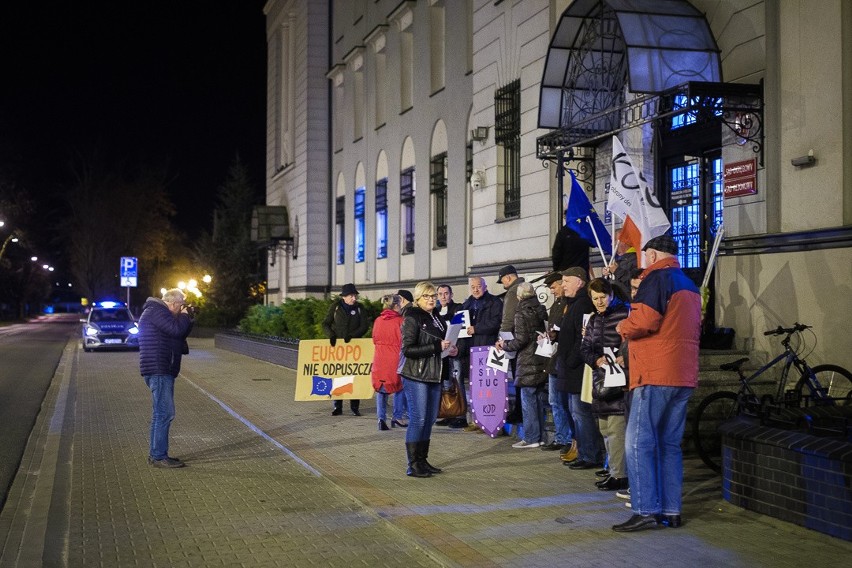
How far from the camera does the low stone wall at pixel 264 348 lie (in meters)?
23.2

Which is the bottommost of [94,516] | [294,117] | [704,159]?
[94,516]

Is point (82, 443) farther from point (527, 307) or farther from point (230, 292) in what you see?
point (230, 292)

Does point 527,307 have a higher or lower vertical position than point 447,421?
higher

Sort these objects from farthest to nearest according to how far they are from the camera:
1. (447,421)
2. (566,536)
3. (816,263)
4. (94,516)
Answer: (447,421) → (816,263) → (94,516) → (566,536)

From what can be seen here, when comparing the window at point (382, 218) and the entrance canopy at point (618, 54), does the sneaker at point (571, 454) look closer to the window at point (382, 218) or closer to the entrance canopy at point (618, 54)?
the entrance canopy at point (618, 54)

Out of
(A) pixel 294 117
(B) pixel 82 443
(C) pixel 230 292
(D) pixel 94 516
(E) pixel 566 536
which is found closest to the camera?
(E) pixel 566 536

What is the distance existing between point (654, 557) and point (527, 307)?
15.5 ft

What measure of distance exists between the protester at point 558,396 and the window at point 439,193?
14119 mm

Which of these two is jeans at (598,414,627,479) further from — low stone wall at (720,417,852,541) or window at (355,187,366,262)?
window at (355,187,366,262)

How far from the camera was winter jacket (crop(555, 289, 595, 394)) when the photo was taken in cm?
980

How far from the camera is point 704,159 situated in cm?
1386

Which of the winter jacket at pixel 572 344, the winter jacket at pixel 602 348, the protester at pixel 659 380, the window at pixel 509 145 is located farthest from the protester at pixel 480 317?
the window at pixel 509 145

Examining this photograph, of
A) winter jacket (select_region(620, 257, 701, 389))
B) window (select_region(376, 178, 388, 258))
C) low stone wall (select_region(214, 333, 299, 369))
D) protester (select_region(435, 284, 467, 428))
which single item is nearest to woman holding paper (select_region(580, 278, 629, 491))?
winter jacket (select_region(620, 257, 701, 389))

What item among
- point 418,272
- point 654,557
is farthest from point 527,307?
point 418,272
